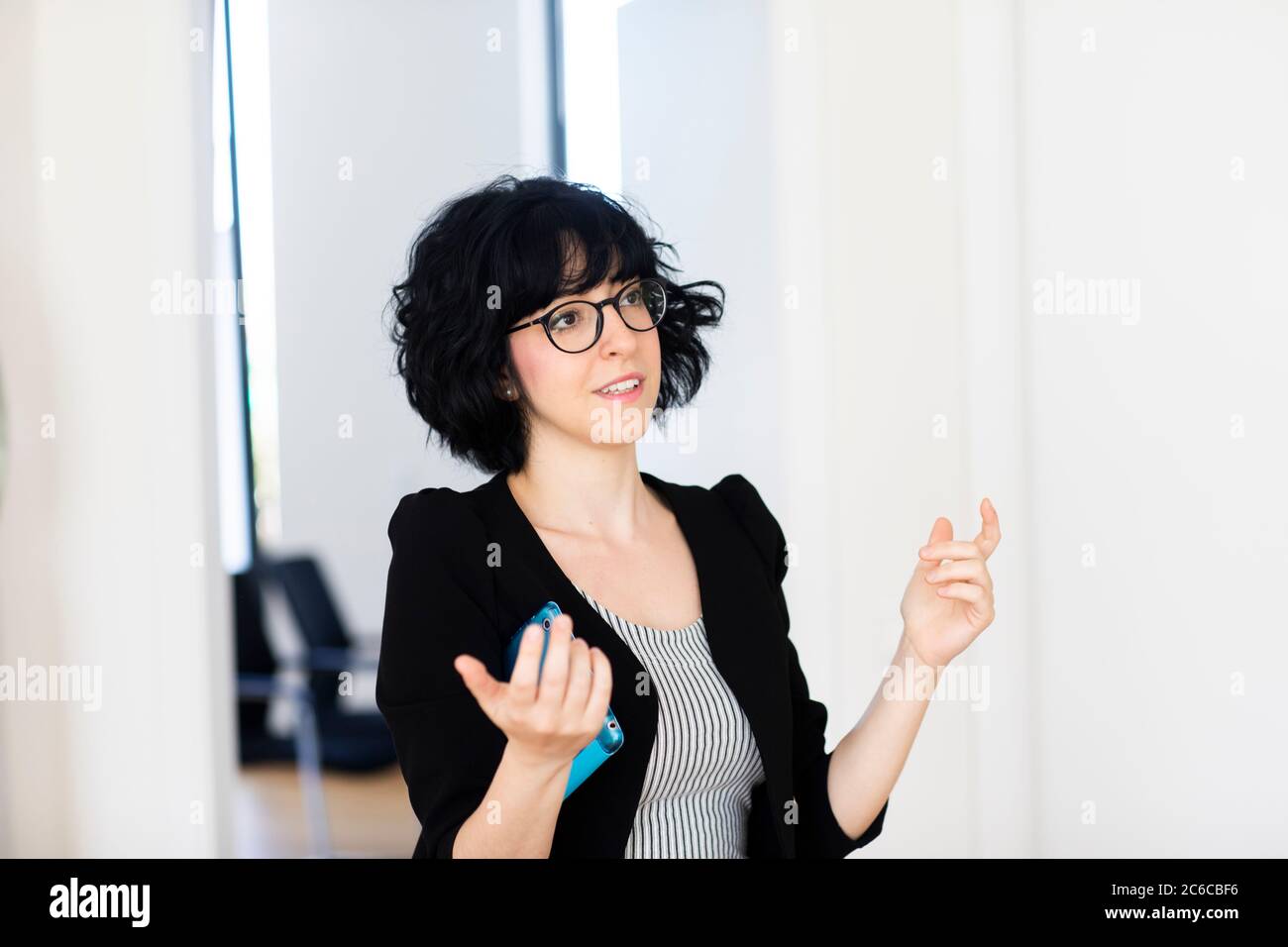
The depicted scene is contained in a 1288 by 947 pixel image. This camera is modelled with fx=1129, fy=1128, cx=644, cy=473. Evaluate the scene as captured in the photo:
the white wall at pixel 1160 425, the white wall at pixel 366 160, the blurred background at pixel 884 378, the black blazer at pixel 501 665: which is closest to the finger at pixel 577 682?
the black blazer at pixel 501 665

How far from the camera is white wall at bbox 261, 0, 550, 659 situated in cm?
430

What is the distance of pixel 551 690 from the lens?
0.90 m

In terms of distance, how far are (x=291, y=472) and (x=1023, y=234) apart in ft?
10.7

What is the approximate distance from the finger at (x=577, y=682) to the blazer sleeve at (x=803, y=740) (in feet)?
1.56

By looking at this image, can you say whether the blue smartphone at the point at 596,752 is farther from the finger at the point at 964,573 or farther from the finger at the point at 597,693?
the finger at the point at 964,573

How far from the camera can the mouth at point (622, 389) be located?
4.15 ft

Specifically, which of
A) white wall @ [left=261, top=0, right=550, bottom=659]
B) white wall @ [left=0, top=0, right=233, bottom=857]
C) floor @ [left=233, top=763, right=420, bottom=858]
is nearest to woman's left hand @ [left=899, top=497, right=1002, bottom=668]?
white wall @ [left=0, top=0, right=233, bottom=857]

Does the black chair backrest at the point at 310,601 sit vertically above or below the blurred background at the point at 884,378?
below

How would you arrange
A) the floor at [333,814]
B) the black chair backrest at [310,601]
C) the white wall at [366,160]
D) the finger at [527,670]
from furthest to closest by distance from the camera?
1. the white wall at [366,160]
2. the black chair backrest at [310,601]
3. the floor at [333,814]
4. the finger at [527,670]

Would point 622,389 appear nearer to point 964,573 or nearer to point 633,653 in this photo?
point 633,653

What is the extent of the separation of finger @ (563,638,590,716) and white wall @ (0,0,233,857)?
1586 millimetres

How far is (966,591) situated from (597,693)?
491 mm

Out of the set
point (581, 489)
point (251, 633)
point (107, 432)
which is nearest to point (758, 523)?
point (581, 489)
